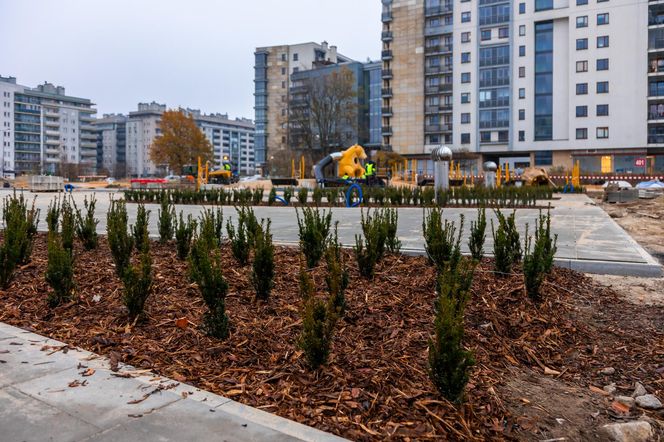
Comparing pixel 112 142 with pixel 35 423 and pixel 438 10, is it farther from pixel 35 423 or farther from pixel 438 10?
pixel 35 423

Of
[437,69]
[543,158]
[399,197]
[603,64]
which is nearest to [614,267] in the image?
[399,197]

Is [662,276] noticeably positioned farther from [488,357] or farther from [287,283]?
[287,283]

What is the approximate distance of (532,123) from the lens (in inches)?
2864

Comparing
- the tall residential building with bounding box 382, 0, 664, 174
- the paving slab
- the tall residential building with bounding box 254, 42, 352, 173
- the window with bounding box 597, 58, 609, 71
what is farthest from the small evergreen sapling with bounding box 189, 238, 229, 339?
the tall residential building with bounding box 254, 42, 352, 173

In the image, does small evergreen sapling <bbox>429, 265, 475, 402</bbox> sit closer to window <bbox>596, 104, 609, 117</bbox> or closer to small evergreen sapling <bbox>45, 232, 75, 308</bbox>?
small evergreen sapling <bbox>45, 232, 75, 308</bbox>

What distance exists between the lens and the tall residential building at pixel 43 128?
136 meters

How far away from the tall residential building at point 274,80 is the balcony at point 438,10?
1446 inches

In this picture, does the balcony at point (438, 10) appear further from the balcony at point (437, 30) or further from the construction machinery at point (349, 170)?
the construction machinery at point (349, 170)

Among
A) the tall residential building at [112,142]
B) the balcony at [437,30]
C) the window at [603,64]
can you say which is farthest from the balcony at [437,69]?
Answer: the tall residential building at [112,142]

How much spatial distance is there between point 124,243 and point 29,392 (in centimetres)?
291

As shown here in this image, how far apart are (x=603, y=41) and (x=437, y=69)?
21307 mm

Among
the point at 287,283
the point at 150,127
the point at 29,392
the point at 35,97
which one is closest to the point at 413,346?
the point at 287,283

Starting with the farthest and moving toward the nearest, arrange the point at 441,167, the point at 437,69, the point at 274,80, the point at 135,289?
1. the point at 274,80
2. the point at 437,69
3. the point at 441,167
4. the point at 135,289

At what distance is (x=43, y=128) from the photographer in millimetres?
146250
